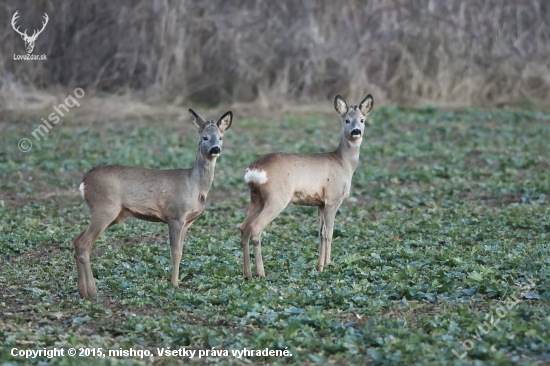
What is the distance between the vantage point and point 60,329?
21.1 feet

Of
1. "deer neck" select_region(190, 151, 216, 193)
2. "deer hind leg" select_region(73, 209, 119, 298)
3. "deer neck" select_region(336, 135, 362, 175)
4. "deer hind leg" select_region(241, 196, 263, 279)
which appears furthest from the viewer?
"deer neck" select_region(336, 135, 362, 175)

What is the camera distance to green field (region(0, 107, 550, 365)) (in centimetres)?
618

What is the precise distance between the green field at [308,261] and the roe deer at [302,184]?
392 millimetres

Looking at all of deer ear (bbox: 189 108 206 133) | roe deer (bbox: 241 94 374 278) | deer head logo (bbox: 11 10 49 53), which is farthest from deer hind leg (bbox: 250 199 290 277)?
deer head logo (bbox: 11 10 49 53)

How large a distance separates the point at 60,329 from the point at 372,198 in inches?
270

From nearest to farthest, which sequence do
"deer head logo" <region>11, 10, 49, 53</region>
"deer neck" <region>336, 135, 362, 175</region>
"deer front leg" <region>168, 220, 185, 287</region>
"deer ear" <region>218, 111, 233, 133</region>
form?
"deer front leg" <region>168, 220, 185, 287</region>, "deer ear" <region>218, 111, 233, 133</region>, "deer neck" <region>336, 135, 362, 175</region>, "deer head logo" <region>11, 10, 49, 53</region>

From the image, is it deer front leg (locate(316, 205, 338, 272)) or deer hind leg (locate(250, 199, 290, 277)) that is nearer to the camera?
deer hind leg (locate(250, 199, 290, 277))

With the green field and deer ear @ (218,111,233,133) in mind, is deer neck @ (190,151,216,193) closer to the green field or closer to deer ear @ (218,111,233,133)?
deer ear @ (218,111,233,133)

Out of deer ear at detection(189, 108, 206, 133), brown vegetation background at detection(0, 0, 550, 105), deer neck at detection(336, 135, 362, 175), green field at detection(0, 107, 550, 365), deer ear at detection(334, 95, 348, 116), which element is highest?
brown vegetation background at detection(0, 0, 550, 105)

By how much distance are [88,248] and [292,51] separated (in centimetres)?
1358

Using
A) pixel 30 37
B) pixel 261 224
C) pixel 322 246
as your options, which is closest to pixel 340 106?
pixel 322 246

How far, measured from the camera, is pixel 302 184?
877 centimetres

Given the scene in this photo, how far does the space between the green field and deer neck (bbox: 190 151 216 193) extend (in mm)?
817

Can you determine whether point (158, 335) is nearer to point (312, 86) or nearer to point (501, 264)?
point (501, 264)
